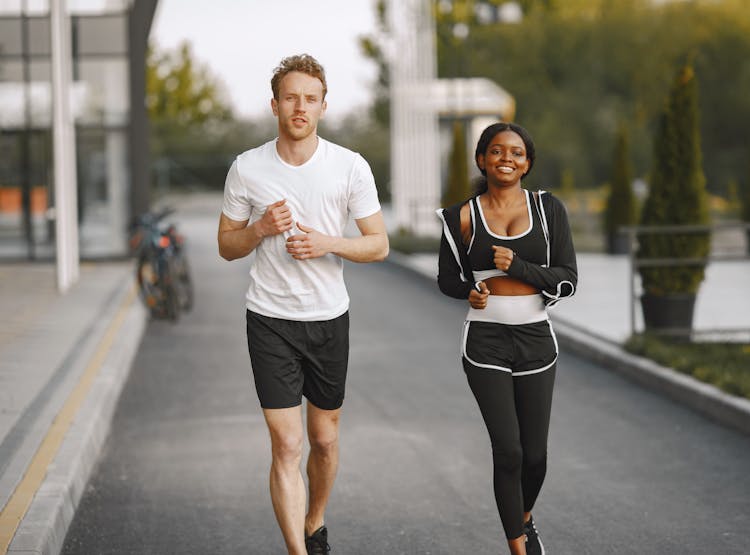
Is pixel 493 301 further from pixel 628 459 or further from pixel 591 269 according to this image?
pixel 591 269

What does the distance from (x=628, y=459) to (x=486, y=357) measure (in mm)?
2801

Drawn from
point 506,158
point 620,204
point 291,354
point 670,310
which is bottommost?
point 670,310

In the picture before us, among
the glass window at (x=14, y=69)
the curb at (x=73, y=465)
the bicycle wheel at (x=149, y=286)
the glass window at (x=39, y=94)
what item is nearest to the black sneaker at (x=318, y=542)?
the curb at (x=73, y=465)

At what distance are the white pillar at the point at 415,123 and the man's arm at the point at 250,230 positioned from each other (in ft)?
86.6

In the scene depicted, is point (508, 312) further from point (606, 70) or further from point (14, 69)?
point (606, 70)

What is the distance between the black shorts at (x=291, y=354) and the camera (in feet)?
15.2

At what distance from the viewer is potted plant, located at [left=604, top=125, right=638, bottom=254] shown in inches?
944

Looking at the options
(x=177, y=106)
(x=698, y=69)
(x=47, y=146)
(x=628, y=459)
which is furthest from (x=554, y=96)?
(x=628, y=459)

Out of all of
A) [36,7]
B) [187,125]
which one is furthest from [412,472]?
[187,125]

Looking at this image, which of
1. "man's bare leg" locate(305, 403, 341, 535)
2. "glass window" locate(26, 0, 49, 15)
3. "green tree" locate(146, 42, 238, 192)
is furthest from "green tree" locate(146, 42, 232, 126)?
"man's bare leg" locate(305, 403, 341, 535)

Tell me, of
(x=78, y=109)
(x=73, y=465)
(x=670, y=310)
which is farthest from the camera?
(x=78, y=109)

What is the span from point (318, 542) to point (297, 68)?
1.89 metres

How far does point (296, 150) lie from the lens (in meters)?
4.55

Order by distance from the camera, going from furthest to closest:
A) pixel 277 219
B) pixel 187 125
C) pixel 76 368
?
pixel 187 125 < pixel 76 368 < pixel 277 219
